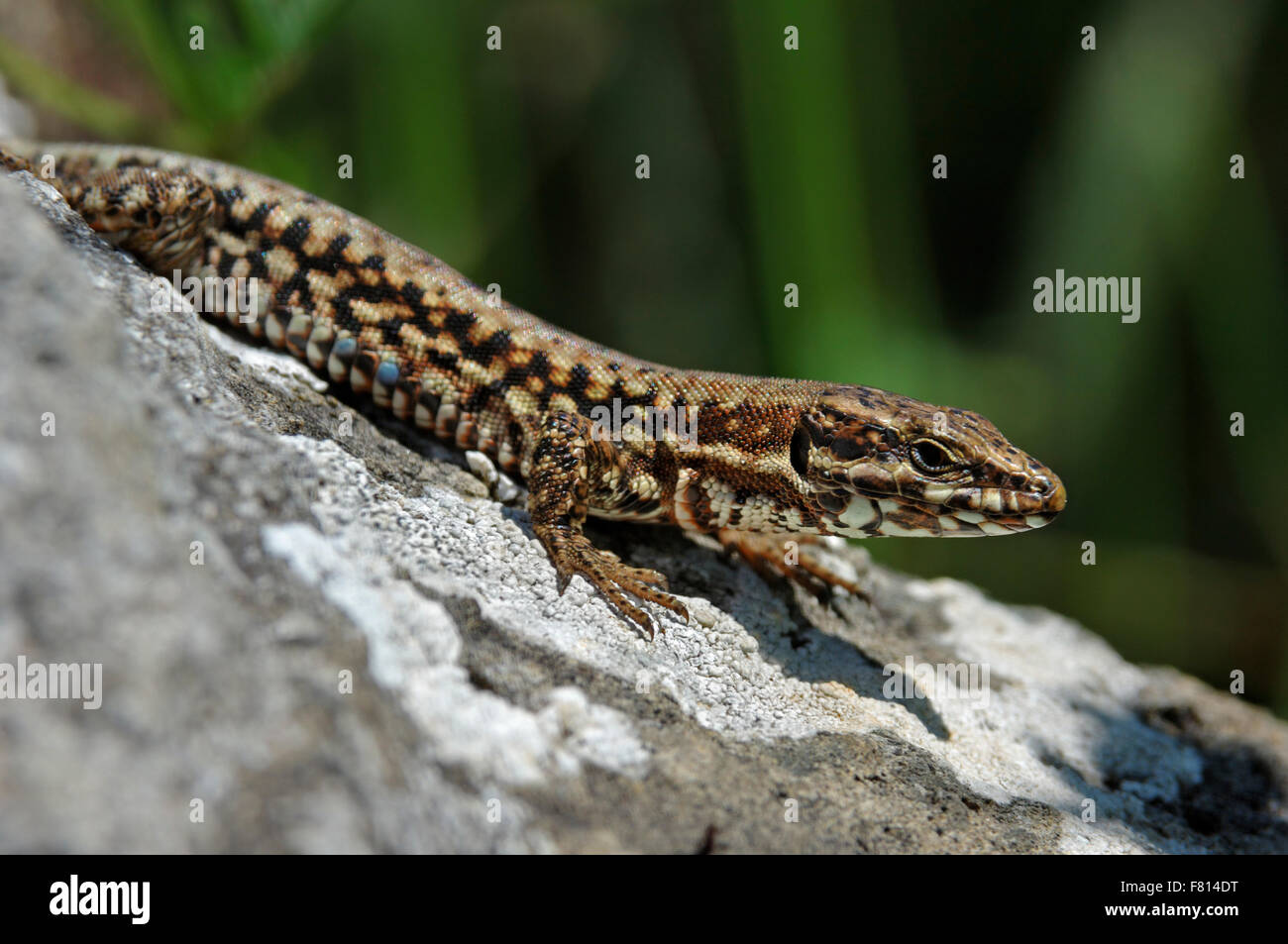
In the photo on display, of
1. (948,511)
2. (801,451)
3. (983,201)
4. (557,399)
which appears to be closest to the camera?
(948,511)

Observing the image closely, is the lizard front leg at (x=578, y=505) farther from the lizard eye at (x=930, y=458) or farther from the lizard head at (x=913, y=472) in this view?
the lizard eye at (x=930, y=458)

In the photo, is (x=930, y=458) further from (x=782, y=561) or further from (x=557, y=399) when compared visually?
(x=557, y=399)

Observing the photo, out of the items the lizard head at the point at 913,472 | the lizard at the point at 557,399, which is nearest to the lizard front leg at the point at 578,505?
the lizard at the point at 557,399

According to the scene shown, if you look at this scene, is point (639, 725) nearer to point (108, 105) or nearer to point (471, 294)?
point (471, 294)

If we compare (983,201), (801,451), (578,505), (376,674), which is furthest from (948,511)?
(983,201)

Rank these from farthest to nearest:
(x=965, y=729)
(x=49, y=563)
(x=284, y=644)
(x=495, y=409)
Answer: (x=495, y=409), (x=965, y=729), (x=284, y=644), (x=49, y=563)

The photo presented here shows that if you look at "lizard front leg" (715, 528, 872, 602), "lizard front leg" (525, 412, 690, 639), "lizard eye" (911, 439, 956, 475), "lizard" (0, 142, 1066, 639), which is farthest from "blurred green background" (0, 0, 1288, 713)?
"lizard front leg" (525, 412, 690, 639)

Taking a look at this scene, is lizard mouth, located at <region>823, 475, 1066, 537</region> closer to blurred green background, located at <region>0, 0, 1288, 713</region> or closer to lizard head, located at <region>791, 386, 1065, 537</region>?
lizard head, located at <region>791, 386, 1065, 537</region>

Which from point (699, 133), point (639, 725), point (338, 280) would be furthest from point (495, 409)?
point (699, 133)
